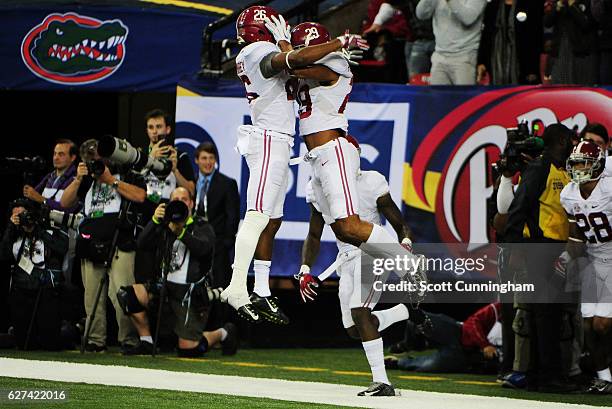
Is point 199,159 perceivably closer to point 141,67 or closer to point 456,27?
point 141,67

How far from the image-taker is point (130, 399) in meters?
8.91

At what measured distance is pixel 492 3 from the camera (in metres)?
14.6

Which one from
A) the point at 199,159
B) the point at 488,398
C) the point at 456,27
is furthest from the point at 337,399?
the point at 456,27

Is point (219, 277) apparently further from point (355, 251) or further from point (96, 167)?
point (355, 251)

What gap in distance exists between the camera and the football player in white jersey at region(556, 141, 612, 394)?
10.5 metres

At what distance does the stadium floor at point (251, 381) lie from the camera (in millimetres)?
9125

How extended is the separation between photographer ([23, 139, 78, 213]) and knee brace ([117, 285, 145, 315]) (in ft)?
4.04

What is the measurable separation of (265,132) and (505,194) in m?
2.87

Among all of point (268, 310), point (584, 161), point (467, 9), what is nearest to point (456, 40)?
point (467, 9)

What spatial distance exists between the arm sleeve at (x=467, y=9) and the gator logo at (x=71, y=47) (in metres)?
3.53

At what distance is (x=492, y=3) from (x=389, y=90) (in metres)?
1.69

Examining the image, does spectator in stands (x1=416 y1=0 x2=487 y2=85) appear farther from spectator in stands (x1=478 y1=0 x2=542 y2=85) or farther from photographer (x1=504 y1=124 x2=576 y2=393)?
photographer (x1=504 y1=124 x2=576 y2=393)

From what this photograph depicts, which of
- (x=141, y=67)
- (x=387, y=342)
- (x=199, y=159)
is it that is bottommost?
(x=387, y=342)

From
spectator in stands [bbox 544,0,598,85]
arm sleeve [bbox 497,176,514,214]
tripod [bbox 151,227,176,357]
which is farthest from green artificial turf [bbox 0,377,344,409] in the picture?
spectator in stands [bbox 544,0,598,85]
